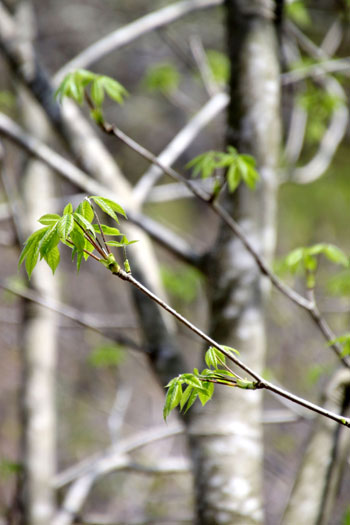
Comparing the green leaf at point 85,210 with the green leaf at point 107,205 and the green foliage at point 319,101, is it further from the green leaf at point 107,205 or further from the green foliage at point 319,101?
the green foliage at point 319,101

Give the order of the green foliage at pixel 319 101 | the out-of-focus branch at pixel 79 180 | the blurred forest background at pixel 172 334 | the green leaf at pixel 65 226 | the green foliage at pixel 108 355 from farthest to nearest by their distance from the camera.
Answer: the green foliage at pixel 108 355 < the green foliage at pixel 319 101 < the out-of-focus branch at pixel 79 180 < the blurred forest background at pixel 172 334 < the green leaf at pixel 65 226

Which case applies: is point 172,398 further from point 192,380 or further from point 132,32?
point 132,32

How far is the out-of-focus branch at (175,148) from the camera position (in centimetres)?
106

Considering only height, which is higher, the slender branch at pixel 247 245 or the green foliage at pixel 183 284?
the green foliage at pixel 183 284

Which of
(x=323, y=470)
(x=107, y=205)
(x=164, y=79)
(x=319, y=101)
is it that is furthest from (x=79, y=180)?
(x=164, y=79)

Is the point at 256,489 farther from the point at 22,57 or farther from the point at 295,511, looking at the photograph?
the point at 22,57

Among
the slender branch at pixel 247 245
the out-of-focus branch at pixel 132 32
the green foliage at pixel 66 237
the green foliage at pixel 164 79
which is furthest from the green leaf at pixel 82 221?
the green foliage at pixel 164 79

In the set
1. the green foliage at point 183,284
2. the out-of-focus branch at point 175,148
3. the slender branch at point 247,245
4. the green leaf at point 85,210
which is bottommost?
the green leaf at point 85,210

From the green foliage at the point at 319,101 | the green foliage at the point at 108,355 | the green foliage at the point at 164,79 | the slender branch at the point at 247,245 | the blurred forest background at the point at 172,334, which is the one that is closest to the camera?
the slender branch at the point at 247,245

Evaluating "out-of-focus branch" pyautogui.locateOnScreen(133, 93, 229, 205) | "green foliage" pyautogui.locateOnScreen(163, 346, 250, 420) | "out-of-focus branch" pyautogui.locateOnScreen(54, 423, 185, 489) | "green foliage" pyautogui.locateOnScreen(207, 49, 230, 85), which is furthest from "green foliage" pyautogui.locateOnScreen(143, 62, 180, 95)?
"green foliage" pyautogui.locateOnScreen(163, 346, 250, 420)

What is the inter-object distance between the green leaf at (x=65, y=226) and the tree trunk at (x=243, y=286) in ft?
1.64

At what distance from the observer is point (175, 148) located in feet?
3.55

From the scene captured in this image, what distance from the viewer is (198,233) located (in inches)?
193

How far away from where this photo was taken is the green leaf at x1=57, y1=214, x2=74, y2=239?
16.9 inches
